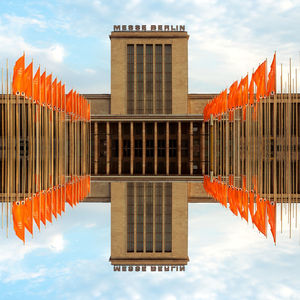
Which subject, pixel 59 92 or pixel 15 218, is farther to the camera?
pixel 59 92

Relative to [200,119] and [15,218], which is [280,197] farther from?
[200,119]

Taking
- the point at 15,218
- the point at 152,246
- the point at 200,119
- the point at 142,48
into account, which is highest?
the point at 142,48

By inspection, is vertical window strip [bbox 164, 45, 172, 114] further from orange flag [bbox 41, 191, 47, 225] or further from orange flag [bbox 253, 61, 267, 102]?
orange flag [bbox 41, 191, 47, 225]

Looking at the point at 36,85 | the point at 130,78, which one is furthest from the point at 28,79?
the point at 130,78

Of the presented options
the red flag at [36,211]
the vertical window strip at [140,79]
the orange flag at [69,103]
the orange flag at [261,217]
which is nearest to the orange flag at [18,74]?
the orange flag at [69,103]

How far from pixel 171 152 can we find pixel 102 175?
20.6 meters

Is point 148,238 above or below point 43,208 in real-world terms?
below

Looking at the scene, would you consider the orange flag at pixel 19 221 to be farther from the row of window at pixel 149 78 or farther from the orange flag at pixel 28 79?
the row of window at pixel 149 78


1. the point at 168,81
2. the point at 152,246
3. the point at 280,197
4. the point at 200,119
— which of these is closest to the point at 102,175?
the point at 280,197

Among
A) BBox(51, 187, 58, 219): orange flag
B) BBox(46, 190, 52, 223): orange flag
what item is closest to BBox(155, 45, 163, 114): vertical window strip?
BBox(51, 187, 58, 219): orange flag

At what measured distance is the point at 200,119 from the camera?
125 feet

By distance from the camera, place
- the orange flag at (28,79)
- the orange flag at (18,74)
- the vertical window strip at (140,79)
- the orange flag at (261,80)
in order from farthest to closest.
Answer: the vertical window strip at (140,79), the orange flag at (261,80), the orange flag at (28,79), the orange flag at (18,74)

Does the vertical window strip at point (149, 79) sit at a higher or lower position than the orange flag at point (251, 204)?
higher

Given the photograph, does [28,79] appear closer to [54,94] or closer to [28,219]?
[54,94]
